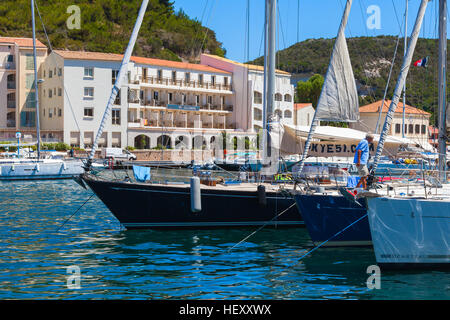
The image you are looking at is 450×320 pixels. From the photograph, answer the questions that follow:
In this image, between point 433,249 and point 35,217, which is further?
point 35,217

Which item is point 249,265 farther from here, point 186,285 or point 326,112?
point 326,112

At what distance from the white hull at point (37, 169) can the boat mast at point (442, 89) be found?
31.9 meters

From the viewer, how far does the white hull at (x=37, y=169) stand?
43.8m

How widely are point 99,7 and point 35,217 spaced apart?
7716 cm

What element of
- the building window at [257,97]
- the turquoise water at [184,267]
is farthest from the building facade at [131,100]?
the turquoise water at [184,267]

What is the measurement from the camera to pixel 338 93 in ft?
62.7

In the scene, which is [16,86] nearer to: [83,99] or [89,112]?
[83,99]

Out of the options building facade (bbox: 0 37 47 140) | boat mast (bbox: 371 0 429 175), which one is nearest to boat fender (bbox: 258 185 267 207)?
boat mast (bbox: 371 0 429 175)

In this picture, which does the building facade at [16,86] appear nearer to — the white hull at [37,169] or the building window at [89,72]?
the building window at [89,72]

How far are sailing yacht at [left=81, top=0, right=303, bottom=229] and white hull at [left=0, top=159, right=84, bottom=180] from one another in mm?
24736

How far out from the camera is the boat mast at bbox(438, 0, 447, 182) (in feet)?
55.0
